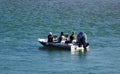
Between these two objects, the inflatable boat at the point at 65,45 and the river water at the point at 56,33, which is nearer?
the river water at the point at 56,33

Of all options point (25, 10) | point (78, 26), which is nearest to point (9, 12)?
point (25, 10)

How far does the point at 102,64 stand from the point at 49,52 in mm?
6693

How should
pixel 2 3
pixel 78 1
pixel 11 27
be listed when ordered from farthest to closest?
pixel 78 1 → pixel 2 3 → pixel 11 27

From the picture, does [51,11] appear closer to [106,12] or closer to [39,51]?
[106,12]

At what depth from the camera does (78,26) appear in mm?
77062

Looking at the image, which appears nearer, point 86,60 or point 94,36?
point 86,60

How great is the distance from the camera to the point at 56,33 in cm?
6994

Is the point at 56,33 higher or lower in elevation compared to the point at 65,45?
higher

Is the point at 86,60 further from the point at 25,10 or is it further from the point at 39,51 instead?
the point at 25,10

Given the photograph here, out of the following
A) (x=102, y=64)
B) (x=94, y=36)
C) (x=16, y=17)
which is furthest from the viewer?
(x=16, y=17)

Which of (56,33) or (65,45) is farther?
(56,33)

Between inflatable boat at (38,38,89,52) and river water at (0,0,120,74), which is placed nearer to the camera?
river water at (0,0,120,74)

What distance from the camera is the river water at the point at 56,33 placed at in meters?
51.3

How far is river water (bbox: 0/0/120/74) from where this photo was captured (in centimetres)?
5131
